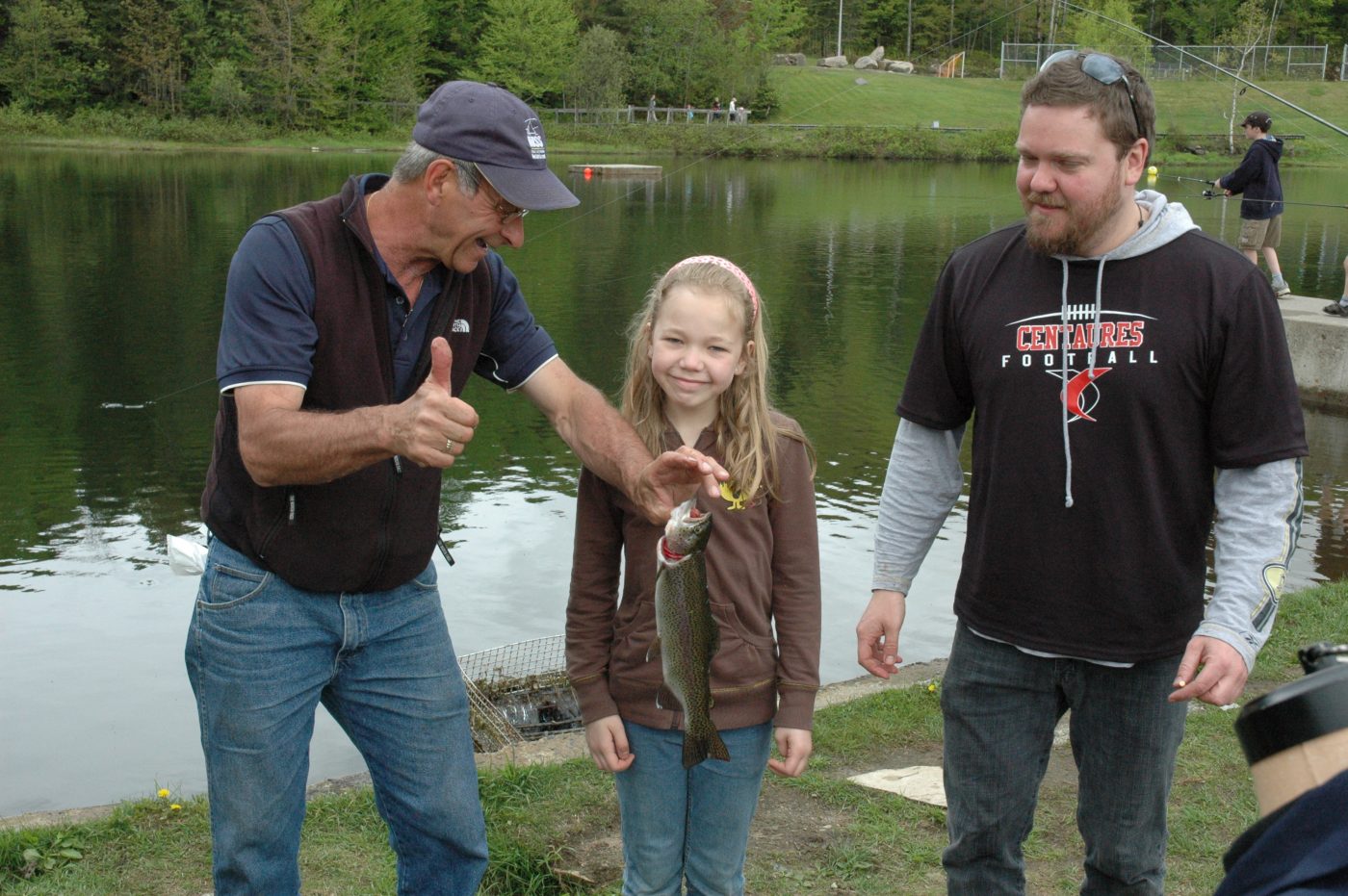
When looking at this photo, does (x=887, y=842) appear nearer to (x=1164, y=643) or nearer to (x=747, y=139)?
(x=1164, y=643)

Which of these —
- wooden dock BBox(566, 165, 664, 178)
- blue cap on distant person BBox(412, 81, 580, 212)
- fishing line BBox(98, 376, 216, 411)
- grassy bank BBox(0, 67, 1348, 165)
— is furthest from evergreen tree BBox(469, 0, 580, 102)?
blue cap on distant person BBox(412, 81, 580, 212)

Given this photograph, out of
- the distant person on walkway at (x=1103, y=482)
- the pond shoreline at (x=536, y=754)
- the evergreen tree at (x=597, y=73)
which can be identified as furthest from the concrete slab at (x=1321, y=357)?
the evergreen tree at (x=597, y=73)

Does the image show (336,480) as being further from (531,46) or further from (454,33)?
(454,33)

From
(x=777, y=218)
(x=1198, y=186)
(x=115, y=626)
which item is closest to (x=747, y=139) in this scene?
(x=1198, y=186)

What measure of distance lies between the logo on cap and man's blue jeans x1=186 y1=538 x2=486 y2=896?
113 cm

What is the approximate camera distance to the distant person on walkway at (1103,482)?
2914mm

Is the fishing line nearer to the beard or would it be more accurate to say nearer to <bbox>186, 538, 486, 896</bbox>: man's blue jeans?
<bbox>186, 538, 486, 896</bbox>: man's blue jeans

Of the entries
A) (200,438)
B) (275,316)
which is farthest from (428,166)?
(200,438)

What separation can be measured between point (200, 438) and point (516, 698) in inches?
286

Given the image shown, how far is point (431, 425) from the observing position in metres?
2.74

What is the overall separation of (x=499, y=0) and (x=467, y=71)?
446cm

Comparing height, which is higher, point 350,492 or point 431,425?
point 431,425

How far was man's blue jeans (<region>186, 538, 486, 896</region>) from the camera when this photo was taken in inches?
123

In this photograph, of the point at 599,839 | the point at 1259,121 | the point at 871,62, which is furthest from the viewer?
the point at 871,62
